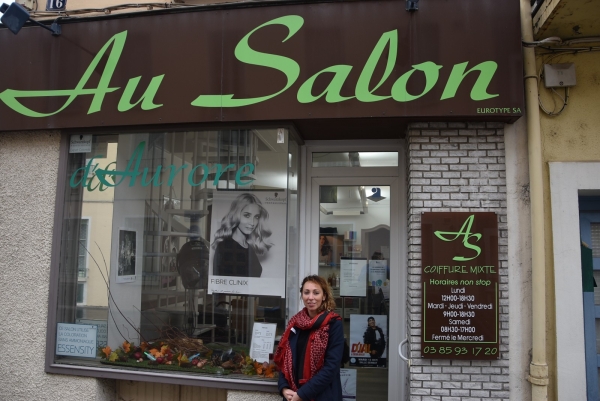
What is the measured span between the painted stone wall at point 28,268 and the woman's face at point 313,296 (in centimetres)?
242

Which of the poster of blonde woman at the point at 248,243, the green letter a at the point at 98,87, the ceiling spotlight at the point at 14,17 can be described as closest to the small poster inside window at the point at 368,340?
the poster of blonde woman at the point at 248,243

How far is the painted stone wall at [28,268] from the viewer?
16.6ft

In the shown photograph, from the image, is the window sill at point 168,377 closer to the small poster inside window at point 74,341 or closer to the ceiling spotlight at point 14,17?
the small poster inside window at point 74,341

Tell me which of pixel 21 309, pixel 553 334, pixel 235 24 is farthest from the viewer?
pixel 21 309

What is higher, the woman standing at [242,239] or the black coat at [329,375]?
the woman standing at [242,239]

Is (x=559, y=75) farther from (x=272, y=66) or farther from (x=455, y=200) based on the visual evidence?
(x=272, y=66)

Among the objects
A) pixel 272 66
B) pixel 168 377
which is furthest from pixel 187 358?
pixel 272 66

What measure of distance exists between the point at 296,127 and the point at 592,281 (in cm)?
303

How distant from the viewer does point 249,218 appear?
5289 mm

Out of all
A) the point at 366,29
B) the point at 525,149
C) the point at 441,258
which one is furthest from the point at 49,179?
the point at 525,149

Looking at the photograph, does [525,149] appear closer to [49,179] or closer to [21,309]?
[49,179]

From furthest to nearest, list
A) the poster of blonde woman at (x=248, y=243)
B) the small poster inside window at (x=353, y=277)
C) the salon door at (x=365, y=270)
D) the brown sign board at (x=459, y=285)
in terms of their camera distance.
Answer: the small poster inside window at (x=353, y=277) < the salon door at (x=365, y=270) < the poster of blonde woman at (x=248, y=243) < the brown sign board at (x=459, y=285)

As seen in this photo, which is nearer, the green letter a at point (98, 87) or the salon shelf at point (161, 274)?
the green letter a at point (98, 87)

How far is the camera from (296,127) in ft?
16.4
